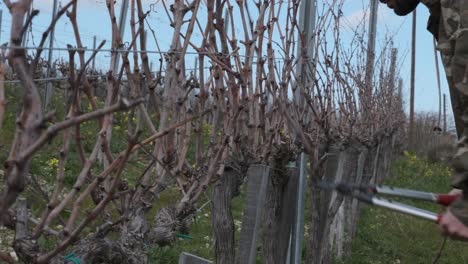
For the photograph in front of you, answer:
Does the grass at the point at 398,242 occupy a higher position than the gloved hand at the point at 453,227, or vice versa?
the gloved hand at the point at 453,227

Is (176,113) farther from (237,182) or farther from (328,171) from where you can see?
(328,171)

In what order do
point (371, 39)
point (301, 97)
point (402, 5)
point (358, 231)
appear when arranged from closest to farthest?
point (402, 5) < point (301, 97) < point (358, 231) < point (371, 39)

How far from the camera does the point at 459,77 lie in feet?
7.57

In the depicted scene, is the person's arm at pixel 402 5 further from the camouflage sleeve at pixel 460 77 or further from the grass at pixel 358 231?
the grass at pixel 358 231

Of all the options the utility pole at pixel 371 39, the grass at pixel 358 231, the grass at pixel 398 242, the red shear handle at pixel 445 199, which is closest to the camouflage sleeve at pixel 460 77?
the red shear handle at pixel 445 199

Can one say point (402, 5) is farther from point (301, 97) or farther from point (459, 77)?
point (301, 97)

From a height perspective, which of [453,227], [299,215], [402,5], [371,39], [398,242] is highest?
[371,39]

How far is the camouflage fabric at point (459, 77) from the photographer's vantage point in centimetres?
226

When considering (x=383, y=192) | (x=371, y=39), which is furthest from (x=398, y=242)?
(x=383, y=192)

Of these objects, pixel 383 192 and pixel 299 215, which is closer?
pixel 383 192

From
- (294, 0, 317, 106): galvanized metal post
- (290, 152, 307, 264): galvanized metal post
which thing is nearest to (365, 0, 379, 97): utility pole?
(294, 0, 317, 106): galvanized metal post

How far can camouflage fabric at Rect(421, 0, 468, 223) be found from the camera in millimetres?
2260

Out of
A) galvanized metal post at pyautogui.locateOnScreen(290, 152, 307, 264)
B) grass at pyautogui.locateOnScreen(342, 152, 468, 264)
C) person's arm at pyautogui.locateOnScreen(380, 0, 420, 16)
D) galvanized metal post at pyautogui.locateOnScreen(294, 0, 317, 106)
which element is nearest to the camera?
person's arm at pyautogui.locateOnScreen(380, 0, 420, 16)

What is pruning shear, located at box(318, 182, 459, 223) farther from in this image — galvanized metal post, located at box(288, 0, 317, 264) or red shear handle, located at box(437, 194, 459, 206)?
galvanized metal post, located at box(288, 0, 317, 264)
